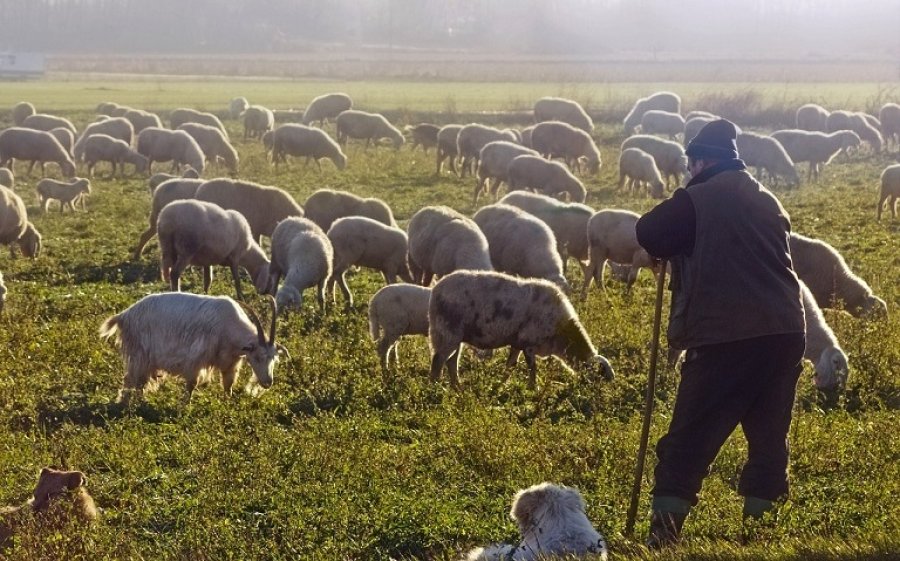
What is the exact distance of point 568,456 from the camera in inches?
290

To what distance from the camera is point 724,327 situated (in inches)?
216

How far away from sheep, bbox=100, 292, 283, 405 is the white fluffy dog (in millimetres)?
4018

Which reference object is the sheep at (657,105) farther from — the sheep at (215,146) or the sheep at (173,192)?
the sheep at (173,192)

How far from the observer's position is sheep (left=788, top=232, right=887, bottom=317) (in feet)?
38.7

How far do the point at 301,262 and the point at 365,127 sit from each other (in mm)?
23359

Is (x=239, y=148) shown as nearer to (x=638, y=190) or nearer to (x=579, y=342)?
(x=638, y=190)

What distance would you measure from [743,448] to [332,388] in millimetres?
3396

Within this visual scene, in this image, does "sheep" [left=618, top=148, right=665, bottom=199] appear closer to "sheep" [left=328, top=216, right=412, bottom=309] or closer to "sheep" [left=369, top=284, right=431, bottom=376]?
"sheep" [left=328, top=216, right=412, bottom=309]

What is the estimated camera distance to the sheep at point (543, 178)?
21.1 meters

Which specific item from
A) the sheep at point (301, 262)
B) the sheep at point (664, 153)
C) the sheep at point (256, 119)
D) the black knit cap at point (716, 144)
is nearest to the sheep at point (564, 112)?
the sheep at point (256, 119)

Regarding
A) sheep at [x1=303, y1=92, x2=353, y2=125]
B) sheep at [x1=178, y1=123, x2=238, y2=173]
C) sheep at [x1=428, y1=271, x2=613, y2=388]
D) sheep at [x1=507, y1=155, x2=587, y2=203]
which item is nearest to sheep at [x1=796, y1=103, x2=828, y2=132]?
sheep at [x1=303, y1=92, x2=353, y2=125]

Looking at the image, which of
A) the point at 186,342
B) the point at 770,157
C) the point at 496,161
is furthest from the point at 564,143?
the point at 186,342

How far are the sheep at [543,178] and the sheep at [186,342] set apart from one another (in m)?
12.5

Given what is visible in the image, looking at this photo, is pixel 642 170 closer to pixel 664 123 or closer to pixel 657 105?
pixel 664 123
